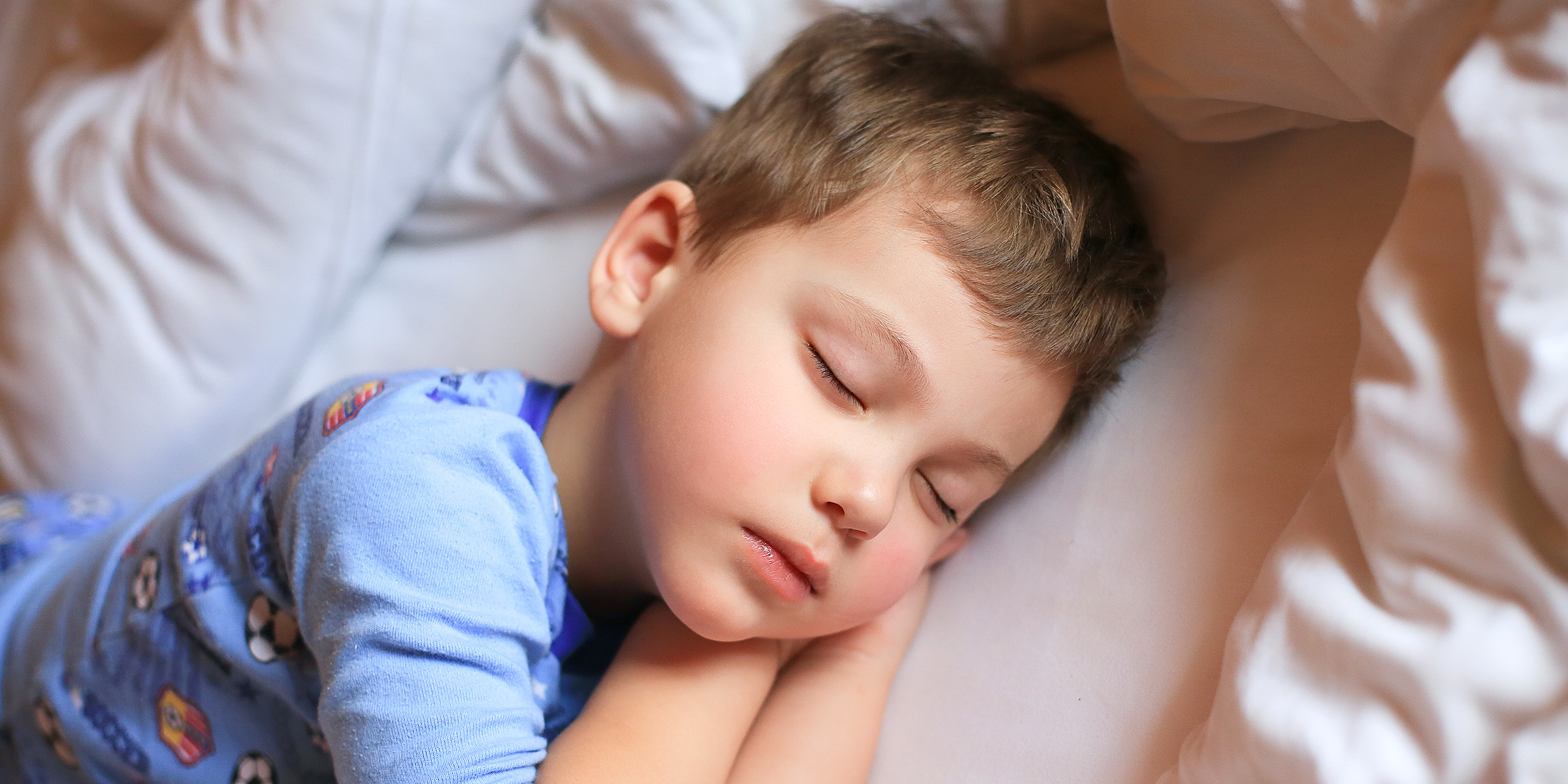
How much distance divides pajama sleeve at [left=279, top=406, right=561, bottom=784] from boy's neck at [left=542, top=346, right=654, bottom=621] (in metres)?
0.10

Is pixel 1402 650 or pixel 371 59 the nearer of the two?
pixel 1402 650

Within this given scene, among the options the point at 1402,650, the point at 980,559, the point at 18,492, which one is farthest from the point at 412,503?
the point at 18,492

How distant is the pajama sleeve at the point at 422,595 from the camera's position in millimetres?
717

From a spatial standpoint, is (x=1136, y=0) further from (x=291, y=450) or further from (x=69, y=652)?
(x=69, y=652)

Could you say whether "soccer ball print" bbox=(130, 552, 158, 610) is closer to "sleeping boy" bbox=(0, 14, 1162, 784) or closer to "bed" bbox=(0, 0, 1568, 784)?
"sleeping boy" bbox=(0, 14, 1162, 784)

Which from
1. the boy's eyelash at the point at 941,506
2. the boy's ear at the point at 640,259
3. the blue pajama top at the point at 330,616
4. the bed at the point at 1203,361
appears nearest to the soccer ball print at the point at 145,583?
the blue pajama top at the point at 330,616

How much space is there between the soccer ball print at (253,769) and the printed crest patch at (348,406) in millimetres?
306

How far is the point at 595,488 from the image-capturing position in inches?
36.8

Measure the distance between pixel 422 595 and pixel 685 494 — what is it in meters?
0.21

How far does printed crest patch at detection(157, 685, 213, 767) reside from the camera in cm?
91

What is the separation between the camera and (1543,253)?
594 mm

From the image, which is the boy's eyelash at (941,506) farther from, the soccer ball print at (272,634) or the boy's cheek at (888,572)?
the soccer ball print at (272,634)

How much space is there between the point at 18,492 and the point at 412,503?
2.61 ft

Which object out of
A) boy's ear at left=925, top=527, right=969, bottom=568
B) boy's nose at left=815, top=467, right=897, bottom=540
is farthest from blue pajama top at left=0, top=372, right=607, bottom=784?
boy's ear at left=925, top=527, right=969, bottom=568
